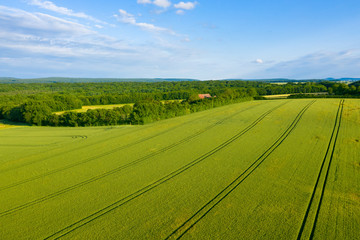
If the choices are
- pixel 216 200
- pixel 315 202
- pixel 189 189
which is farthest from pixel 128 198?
pixel 315 202

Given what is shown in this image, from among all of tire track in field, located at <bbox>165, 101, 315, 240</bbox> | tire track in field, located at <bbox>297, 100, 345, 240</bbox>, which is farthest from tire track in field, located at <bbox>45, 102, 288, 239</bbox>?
tire track in field, located at <bbox>297, 100, 345, 240</bbox>

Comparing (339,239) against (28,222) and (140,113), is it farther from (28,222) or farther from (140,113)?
(140,113)

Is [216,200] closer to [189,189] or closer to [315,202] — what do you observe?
[189,189]

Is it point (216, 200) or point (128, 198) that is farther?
point (128, 198)

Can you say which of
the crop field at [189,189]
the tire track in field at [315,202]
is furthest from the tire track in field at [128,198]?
the tire track in field at [315,202]

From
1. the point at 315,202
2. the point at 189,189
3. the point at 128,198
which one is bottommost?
the point at 128,198

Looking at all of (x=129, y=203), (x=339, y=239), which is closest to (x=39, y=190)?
(x=129, y=203)

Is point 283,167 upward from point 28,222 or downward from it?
upward

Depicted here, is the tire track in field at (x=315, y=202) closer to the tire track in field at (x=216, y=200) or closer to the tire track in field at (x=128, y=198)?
the tire track in field at (x=216, y=200)
